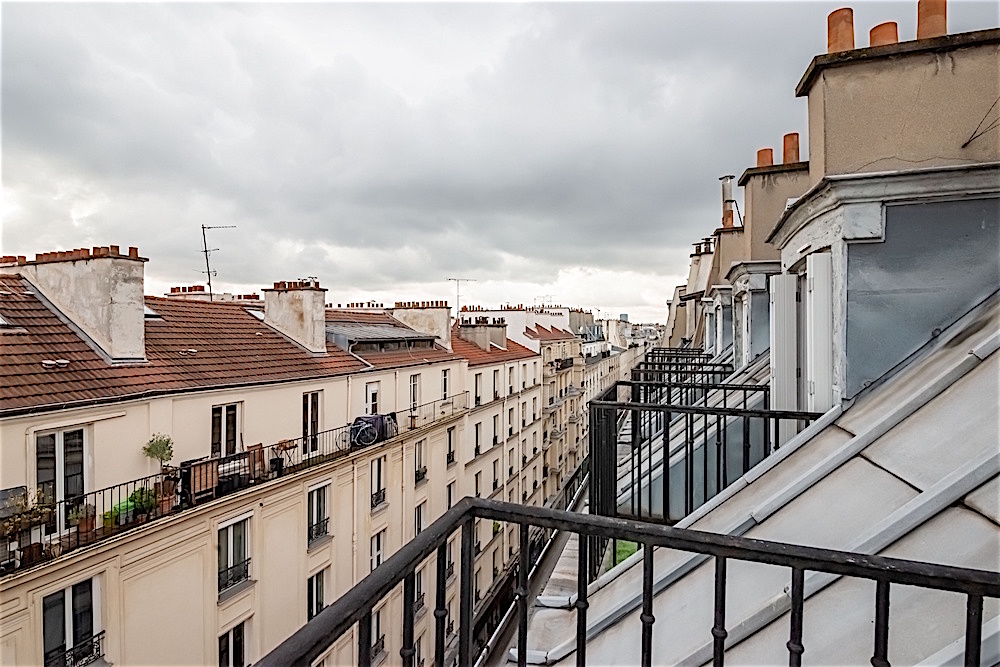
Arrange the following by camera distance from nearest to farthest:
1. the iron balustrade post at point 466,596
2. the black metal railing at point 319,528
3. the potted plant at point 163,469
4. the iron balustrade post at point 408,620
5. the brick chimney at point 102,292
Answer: the iron balustrade post at point 408,620 → the iron balustrade post at point 466,596 → the potted plant at point 163,469 → the brick chimney at point 102,292 → the black metal railing at point 319,528

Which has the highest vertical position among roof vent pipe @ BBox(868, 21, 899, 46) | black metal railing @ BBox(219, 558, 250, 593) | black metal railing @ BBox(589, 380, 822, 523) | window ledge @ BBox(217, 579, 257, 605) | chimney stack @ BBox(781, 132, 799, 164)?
chimney stack @ BBox(781, 132, 799, 164)

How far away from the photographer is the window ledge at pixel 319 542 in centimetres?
1197

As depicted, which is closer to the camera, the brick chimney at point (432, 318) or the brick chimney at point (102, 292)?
the brick chimney at point (102, 292)

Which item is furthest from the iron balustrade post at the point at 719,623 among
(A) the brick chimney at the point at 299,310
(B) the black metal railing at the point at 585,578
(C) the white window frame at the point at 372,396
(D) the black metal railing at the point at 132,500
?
(C) the white window frame at the point at 372,396

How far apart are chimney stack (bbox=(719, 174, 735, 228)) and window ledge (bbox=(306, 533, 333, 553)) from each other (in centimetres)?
1077

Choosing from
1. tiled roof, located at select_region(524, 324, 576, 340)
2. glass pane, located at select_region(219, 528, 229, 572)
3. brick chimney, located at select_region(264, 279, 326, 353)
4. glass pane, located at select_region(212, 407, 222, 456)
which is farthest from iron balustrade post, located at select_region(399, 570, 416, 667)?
tiled roof, located at select_region(524, 324, 576, 340)

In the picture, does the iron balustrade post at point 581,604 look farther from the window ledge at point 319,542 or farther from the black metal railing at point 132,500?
the window ledge at point 319,542

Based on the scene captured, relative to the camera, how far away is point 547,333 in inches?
1403

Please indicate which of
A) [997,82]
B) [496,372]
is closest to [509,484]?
[496,372]

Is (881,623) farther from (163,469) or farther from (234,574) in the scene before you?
(234,574)

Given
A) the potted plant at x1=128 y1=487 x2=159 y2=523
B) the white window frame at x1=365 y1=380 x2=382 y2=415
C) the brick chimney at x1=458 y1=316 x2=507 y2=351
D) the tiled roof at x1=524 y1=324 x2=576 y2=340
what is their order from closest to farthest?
the potted plant at x1=128 y1=487 x2=159 y2=523, the white window frame at x1=365 y1=380 x2=382 y2=415, the brick chimney at x1=458 y1=316 x2=507 y2=351, the tiled roof at x1=524 y1=324 x2=576 y2=340

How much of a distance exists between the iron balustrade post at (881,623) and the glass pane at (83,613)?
951 centimetres

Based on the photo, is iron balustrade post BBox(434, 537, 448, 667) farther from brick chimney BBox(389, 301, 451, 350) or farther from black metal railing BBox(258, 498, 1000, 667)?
brick chimney BBox(389, 301, 451, 350)

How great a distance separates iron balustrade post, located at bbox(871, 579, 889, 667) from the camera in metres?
1.39
